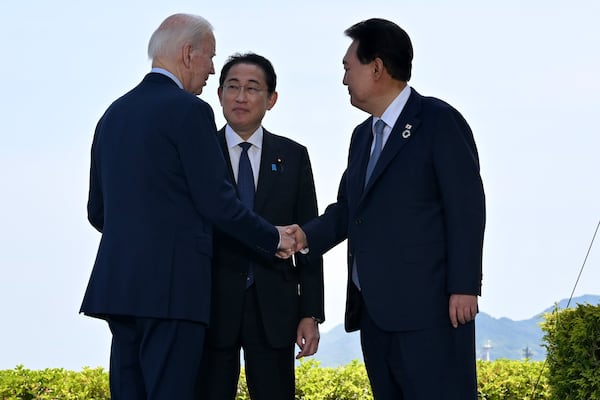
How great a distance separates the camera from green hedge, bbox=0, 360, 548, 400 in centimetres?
653

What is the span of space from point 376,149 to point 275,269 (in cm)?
78

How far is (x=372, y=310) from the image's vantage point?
3756 mm

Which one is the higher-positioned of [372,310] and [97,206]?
[97,206]

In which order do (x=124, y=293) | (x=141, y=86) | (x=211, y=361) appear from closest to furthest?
(x=124, y=293) → (x=141, y=86) → (x=211, y=361)

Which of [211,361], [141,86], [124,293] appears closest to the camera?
[124,293]

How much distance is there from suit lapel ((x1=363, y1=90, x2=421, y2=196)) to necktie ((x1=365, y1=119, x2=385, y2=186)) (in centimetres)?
8

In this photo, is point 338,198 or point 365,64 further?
point 338,198

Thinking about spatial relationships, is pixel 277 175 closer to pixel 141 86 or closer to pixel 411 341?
pixel 141 86

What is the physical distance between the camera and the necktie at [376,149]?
153 inches

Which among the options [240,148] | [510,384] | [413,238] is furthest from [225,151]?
[510,384]

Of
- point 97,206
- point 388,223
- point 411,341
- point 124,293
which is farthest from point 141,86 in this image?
point 411,341

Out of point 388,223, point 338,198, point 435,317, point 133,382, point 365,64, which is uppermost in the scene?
point 365,64

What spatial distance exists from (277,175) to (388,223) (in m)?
0.80

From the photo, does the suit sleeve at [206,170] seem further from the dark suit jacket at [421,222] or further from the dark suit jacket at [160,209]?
the dark suit jacket at [421,222]
